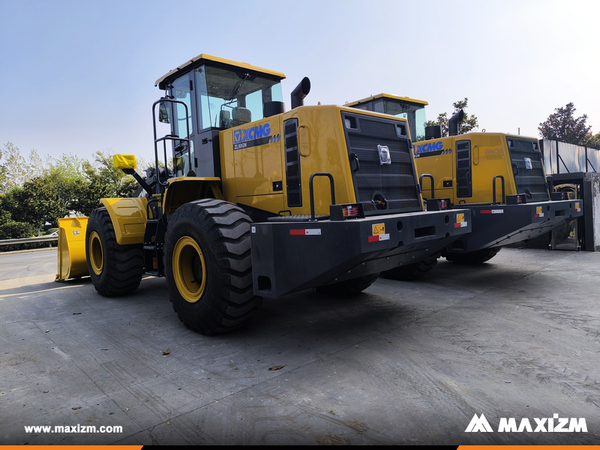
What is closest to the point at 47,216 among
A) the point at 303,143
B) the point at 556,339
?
the point at 303,143

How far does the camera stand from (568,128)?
32.3 m

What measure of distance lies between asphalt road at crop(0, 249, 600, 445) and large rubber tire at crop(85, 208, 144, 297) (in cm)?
36

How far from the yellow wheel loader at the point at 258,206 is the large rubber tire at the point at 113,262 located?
0.05 feet

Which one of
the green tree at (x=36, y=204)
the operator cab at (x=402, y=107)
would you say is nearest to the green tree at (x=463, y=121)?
the operator cab at (x=402, y=107)

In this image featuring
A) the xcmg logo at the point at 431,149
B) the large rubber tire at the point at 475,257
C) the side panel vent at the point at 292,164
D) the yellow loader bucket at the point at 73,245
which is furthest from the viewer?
the large rubber tire at the point at 475,257

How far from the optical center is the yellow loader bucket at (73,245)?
8164 millimetres

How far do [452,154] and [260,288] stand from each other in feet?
19.3

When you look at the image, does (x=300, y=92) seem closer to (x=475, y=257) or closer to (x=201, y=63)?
(x=201, y=63)

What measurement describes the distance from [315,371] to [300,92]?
9.84ft

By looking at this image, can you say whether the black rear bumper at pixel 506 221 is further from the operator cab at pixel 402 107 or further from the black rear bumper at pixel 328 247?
the black rear bumper at pixel 328 247

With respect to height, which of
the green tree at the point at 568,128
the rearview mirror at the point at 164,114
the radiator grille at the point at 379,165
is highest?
the green tree at the point at 568,128

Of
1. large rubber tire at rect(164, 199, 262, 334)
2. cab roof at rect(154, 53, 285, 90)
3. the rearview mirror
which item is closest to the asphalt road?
large rubber tire at rect(164, 199, 262, 334)

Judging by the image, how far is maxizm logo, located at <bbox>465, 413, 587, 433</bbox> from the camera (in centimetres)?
264

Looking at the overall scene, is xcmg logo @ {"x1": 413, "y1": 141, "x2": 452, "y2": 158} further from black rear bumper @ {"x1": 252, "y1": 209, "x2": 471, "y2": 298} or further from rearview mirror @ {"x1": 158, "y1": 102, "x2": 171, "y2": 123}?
rearview mirror @ {"x1": 158, "y1": 102, "x2": 171, "y2": 123}
